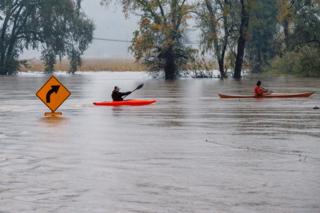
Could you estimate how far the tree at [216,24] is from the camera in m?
70.0

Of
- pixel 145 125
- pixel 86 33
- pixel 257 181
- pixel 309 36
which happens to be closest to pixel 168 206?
pixel 257 181

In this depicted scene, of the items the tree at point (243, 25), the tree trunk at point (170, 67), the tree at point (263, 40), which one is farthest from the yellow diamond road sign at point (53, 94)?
the tree at point (263, 40)

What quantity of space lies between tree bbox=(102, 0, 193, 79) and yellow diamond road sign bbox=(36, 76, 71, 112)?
42474 millimetres

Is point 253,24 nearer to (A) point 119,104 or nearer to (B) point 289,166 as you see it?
(A) point 119,104

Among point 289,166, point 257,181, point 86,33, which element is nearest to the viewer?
point 257,181

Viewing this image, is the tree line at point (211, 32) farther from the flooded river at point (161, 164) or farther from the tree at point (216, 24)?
the flooded river at point (161, 164)

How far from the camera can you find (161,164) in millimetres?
14070

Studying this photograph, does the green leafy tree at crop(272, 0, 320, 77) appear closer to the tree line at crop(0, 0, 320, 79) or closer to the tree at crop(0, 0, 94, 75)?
the tree line at crop(0, 0, 320, 79)

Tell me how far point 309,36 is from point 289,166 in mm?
59485

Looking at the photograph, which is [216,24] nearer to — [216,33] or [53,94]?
[216,33]

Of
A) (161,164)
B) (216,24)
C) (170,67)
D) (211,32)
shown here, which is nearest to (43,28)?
(170,67)

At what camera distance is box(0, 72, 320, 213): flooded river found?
1054 cm

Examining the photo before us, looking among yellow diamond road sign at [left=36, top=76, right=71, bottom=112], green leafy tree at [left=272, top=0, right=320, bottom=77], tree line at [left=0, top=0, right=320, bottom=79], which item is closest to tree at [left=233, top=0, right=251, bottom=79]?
tree line at [left=0, top=0, right=320, bottom=79]

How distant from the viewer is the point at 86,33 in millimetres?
89125
